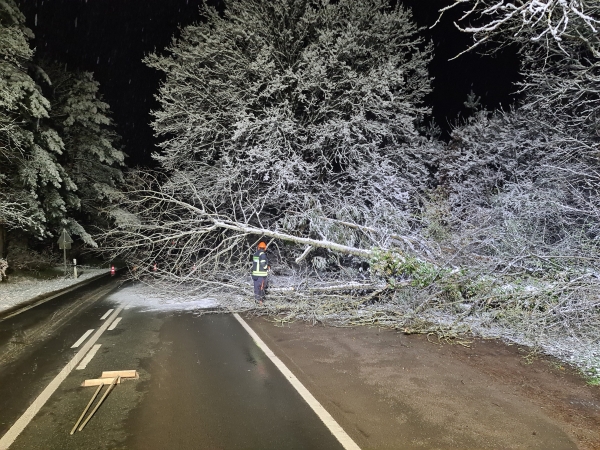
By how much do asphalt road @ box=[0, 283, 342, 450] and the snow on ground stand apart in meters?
2.88

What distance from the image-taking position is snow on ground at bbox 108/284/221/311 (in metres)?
11.9

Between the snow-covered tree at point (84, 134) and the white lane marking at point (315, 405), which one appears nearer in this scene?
the white lane marking at point (315, 405)

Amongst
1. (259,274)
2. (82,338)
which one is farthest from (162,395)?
(259,274)

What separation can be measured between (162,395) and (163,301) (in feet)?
27.6

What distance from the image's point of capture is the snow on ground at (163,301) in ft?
39.0

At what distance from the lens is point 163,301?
1305 cm

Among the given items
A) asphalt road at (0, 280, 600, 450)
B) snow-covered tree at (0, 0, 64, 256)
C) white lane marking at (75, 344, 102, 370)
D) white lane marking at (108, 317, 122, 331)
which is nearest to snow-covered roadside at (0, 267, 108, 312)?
snow-covered tree at (0, 0, 64, 256)

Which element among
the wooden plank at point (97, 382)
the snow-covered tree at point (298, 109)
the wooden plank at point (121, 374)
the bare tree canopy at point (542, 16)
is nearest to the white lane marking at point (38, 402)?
the wooden plank at point (97, 382)

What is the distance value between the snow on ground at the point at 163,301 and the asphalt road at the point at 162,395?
2882mm

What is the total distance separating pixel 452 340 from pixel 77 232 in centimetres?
2320

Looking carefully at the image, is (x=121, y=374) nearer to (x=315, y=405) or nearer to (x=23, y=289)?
(x=315, y=405)

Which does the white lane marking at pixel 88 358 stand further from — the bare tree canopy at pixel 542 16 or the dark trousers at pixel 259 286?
the bare tree canopy at pixel 542 16

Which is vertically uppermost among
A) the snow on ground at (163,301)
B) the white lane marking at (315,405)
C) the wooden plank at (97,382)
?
the wooden plank at (97,382)

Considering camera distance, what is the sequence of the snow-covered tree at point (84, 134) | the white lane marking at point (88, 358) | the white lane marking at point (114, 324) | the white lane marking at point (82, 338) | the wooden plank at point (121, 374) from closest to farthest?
1. the wooden plank at point (121, 374)
2. the white lane marking at point (88, 358)
3. the white lane marking at point (82, 338)
4. the white lane marking at point (114, 324)
5. the snow-covered tree at point (84, 134)
